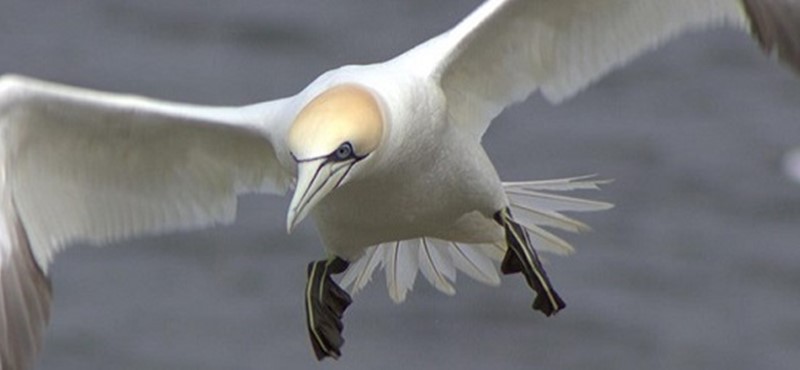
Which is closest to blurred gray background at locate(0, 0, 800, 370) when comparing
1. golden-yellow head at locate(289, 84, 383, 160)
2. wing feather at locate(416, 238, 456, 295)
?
wing feather at locate(416, 238, 456, 295)

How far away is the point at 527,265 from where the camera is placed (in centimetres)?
817

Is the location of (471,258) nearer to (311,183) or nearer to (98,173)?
(98,173)

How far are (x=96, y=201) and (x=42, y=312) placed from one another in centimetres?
60

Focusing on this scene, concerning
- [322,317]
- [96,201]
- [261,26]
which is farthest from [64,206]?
[261,26]

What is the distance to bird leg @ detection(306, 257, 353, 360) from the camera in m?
8.16

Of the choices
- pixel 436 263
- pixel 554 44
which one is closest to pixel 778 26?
pixel 554 44

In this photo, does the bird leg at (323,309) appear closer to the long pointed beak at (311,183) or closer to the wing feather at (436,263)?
the wing feather at (436,263)

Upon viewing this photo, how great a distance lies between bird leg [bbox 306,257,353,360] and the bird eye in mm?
1277

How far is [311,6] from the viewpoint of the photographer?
1579 cm

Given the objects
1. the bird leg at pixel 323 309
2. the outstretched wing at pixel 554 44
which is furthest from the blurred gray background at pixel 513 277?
the outstretched wing at pixel 554 44

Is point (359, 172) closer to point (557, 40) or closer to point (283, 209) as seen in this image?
point (557, 40)

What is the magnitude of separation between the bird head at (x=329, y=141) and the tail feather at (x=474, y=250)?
1.63 m

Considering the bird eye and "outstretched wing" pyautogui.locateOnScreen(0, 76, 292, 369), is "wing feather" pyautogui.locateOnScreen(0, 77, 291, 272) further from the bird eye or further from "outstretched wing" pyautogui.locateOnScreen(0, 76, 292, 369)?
the bird eye

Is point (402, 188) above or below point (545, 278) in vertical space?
above
